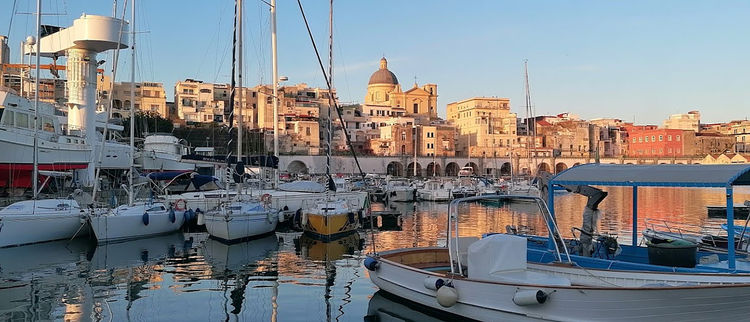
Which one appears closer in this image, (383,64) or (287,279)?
(287,279)

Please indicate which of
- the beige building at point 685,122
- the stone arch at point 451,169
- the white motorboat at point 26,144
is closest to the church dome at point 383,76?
the stone arch at point 451,169

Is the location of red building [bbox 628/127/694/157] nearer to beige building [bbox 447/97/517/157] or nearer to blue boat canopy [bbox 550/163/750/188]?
beige building [bbox 447/97/517/157]

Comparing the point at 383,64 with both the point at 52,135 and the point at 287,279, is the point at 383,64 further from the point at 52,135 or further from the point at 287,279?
the point at 287,279

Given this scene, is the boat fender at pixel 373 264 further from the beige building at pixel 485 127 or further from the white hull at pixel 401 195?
the beige building at pixel 485 127

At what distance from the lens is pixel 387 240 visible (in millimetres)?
25969

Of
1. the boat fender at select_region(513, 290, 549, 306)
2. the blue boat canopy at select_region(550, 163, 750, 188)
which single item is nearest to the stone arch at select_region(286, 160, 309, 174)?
the blue boat canopy at select_region(550, 163, 750, 188)

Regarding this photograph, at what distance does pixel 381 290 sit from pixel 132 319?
5.63 metres

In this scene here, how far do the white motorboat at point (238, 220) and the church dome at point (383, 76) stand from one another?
103031mm

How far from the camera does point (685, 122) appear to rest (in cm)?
13175

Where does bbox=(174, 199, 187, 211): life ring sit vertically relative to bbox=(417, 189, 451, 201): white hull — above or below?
above

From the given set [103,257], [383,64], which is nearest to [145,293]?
[103,257]

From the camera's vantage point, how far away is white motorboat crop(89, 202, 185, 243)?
22500 millimetres

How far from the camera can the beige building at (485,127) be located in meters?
106

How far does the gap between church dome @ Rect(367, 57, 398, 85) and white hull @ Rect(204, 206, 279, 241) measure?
10393cm
